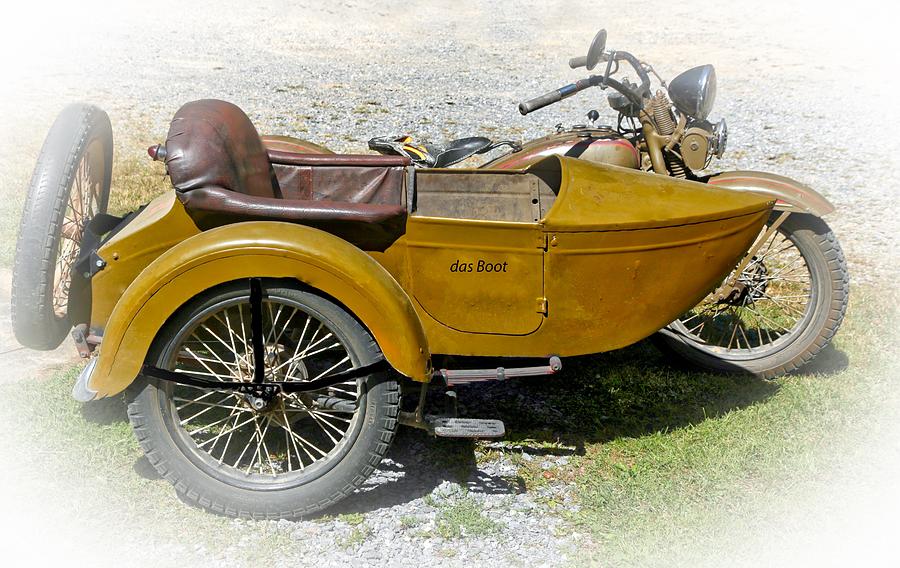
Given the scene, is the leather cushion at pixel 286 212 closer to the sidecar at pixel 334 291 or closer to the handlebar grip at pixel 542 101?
the sidecar at pixel 334 291

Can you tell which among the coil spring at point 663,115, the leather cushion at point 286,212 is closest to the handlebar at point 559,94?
the coil spring at point 663,115

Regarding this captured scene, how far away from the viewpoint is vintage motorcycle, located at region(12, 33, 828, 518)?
2.69 meters

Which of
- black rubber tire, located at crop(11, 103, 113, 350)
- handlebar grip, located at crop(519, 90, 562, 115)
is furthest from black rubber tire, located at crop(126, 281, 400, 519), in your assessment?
handlebar grip, located at crop(519, 90, 562, 115)

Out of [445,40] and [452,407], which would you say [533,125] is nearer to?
[452,407]

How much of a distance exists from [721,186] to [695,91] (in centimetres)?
55

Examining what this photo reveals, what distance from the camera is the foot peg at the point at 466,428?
2893mm

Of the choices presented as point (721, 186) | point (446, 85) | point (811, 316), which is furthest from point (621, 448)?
point (446, 85)

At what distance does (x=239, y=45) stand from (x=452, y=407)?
14.0m

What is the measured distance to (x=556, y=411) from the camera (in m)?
3.76

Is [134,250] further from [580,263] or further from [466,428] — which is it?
[580,263]

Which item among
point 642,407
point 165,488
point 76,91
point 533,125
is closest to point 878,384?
point 642,407

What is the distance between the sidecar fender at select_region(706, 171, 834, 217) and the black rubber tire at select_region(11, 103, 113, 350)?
9.95 feet

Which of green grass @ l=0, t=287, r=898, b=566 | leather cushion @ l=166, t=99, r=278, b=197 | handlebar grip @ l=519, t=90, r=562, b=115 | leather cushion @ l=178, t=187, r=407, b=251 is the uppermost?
handlebar grip @ l=519, t=90, r=562, b=115

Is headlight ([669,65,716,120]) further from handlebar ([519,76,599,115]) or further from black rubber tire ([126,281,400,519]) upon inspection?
black rubber tire ([126,281,400,519])
